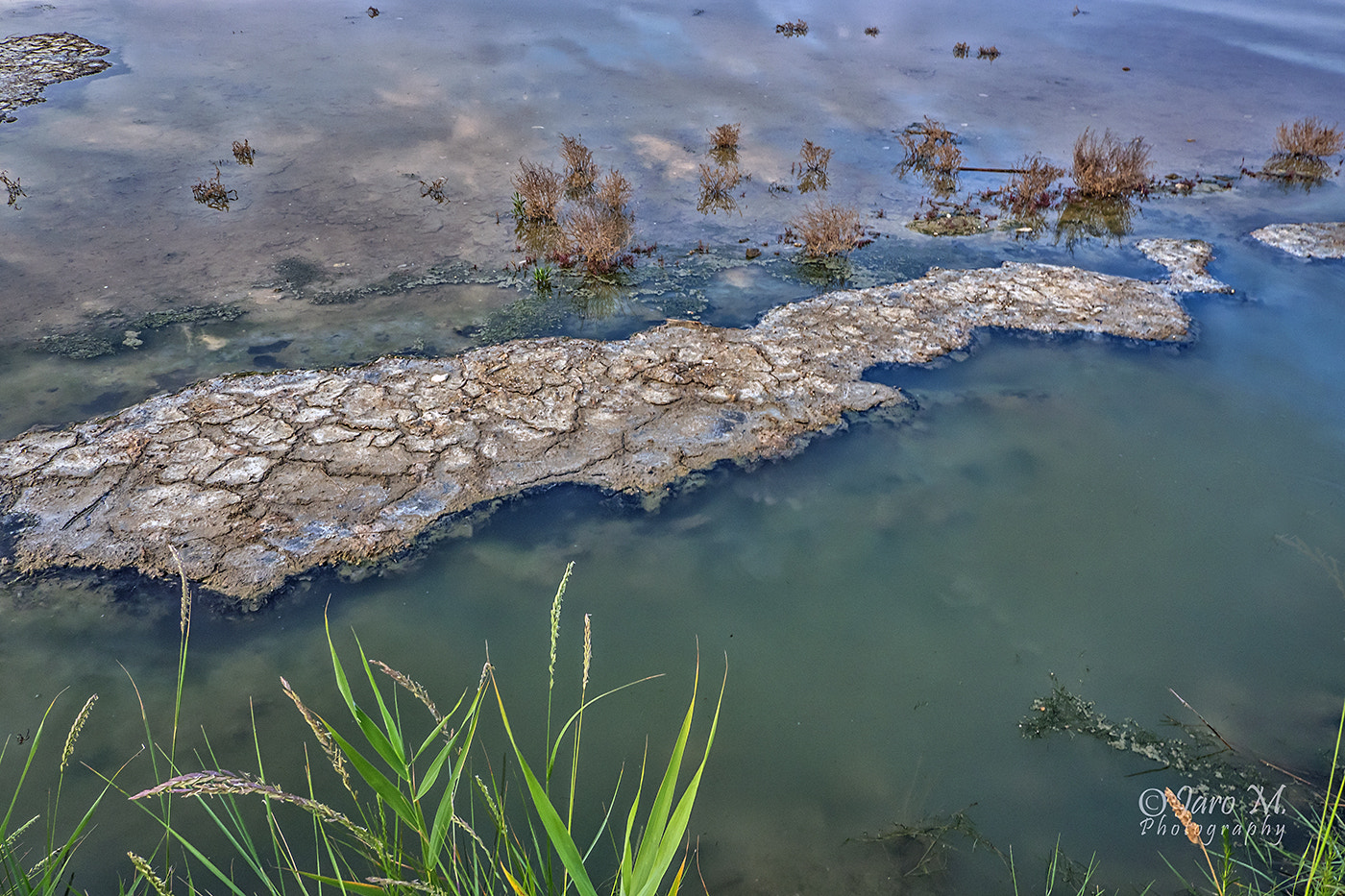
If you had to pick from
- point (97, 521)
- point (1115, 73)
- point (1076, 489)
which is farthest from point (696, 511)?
point (1115, 73)

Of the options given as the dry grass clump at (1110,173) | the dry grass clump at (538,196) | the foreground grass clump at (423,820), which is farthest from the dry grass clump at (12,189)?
the dry grass clump at (1110,173)

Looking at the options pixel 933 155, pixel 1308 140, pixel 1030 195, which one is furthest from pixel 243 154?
pixel 1308 140

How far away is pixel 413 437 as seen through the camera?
460 centimetres

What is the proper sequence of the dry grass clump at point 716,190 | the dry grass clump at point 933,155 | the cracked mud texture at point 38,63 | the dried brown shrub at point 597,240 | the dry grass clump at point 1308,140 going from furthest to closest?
the cracked mud texture at point 38,63
the dry grass clump at point 1308,140
the dry grass clump at point 933,155
the dry grass clump at point 716,190
the dried brown shrub at point 597,240

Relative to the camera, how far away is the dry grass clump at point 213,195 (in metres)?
7.40

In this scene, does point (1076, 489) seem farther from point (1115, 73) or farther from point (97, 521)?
point (1115, 73)

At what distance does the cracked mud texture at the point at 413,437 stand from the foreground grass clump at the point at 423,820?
3.35ft

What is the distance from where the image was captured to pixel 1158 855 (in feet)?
9.70

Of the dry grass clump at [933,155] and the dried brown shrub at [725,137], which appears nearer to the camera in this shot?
the dry grass clump at [933,155]

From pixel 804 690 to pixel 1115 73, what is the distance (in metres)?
13.1

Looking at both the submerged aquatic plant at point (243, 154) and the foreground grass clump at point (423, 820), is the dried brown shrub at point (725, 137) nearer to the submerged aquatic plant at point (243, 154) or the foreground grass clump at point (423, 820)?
the submerged aquatic plant at point (243, 154)

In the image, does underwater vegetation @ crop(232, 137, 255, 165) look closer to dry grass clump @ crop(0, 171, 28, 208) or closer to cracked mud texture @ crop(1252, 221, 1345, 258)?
dry grass clump @ crop(0, 171, 28, 208)

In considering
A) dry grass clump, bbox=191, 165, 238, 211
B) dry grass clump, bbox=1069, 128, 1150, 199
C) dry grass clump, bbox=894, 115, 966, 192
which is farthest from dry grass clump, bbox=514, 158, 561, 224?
dry grass clump, bbox=1069, 128, 1150, 199

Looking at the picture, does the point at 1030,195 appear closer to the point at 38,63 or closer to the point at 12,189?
the point at 12,189
